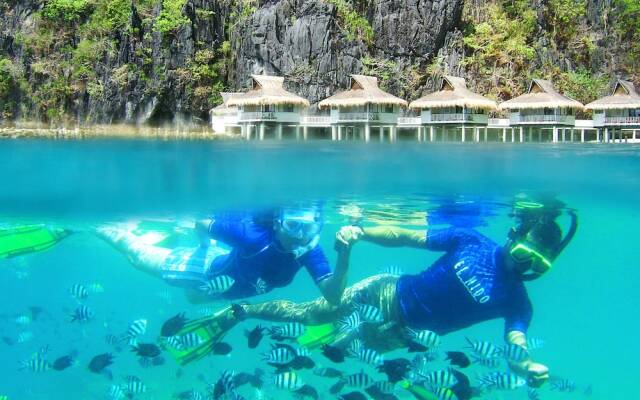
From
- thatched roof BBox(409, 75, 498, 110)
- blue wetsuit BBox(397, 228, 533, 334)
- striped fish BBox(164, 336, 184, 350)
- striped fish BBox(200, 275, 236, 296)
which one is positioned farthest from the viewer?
thatched roof BBox(409, 75, 498, 110)

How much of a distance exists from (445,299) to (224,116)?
4607 centimetres

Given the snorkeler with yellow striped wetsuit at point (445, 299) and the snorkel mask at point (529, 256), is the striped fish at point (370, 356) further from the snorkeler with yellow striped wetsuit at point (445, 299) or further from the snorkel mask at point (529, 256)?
the snorkel mask at point (529, 256)

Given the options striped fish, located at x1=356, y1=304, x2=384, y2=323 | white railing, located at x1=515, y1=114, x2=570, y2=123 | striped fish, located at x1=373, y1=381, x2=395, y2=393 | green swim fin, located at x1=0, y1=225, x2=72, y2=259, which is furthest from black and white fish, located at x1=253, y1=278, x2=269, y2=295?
white railing, located at x1=515, y1=114, x2=570, y2=123

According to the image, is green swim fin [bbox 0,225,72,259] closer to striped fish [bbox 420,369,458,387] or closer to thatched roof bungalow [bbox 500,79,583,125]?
striped fish [bbox 420,369,458,387]

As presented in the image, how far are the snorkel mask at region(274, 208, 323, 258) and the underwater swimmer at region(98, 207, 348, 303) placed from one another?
1 cm

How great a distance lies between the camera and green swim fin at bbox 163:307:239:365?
827 cm

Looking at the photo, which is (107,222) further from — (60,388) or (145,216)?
(60,388)

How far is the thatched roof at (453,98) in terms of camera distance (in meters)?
47.1

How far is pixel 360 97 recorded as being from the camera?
156 feet

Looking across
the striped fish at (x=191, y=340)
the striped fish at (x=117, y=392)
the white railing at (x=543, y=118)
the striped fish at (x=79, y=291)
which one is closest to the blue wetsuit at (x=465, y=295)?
the striped fish at (x=191, y=340)

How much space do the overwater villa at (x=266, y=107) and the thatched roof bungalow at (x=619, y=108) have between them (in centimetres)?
2255

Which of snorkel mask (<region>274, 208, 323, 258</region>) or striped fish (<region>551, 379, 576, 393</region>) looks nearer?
striped fish (<region>551, 379, 576, 393</region>)

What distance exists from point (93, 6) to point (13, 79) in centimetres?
1020

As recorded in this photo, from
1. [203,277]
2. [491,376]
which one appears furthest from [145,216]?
[491,376]
